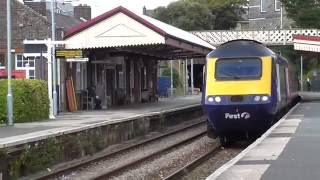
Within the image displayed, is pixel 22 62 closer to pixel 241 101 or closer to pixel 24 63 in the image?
pixel 24 63

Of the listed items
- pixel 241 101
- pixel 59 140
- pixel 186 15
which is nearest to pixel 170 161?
pixel 241 101

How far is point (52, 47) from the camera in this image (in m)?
28.1

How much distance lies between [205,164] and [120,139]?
7859 mm

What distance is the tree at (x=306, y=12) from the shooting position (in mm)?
65125

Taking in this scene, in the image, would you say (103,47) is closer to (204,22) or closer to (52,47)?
(52,47)

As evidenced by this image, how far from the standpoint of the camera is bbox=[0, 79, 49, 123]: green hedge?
2454 cm

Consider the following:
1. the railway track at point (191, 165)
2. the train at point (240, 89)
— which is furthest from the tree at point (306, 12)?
the railway track at point (191, 165)

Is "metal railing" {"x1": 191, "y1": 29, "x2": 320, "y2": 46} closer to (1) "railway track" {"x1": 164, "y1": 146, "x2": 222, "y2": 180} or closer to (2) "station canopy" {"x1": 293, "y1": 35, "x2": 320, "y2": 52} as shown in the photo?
(2) "station canopy" {"x1": 293, "y1": 35, "x2": 320, "y2": 52}

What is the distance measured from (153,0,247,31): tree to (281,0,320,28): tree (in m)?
22.3

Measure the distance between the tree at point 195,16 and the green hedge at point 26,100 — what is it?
6151cm

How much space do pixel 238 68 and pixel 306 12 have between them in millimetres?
46532

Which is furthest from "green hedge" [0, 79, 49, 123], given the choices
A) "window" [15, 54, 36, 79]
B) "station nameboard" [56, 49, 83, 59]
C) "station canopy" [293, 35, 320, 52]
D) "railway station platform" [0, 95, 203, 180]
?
"station canopy" [293, 35, 320, 52]

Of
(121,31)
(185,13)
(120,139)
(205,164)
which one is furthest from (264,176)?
(185,13)

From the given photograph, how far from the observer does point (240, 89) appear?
2025 cm
